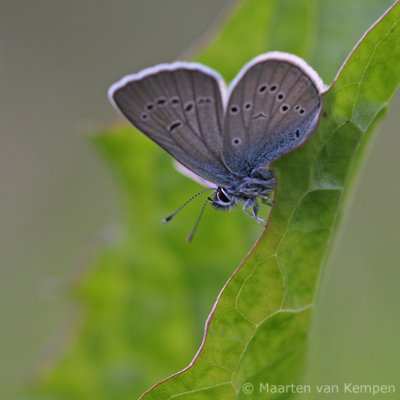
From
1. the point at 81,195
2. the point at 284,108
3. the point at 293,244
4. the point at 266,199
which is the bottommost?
the point at 293,244

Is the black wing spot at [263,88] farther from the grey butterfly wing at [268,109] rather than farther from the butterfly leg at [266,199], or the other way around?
the butterfly leg at [266,199]

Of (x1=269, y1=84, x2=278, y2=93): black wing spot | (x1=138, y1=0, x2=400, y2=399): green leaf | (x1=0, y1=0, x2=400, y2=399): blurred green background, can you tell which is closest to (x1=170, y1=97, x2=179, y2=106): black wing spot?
(x1=269, y1=84, x2=278, y2=93): black wing spot

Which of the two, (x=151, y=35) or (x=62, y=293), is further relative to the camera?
(x=151, y=35)

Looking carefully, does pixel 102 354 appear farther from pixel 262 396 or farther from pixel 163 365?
pixel 262 396

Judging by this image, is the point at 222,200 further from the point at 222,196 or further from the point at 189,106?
the point at 189,106

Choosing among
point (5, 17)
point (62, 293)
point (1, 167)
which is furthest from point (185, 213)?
point (5, 17)

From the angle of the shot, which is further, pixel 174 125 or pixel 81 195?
pixel 81 195

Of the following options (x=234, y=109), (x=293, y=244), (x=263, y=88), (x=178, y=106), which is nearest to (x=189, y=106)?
(x=178, y=106)

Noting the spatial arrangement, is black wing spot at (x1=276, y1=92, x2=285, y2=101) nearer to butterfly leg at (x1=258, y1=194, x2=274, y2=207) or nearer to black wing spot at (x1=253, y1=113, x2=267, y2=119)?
black wing spot at (x1=253, y1=113, x2=267, y2=119)
